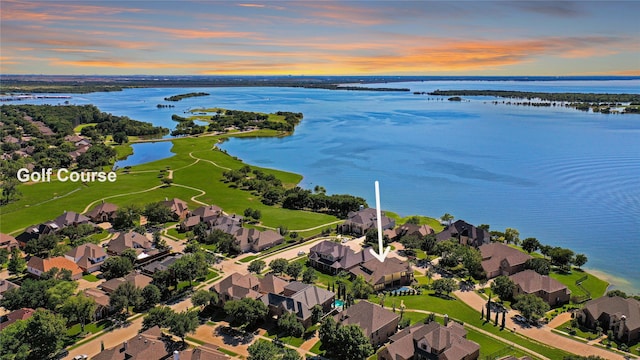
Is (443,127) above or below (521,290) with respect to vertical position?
above

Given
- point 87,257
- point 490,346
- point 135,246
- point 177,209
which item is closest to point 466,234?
point 490,346

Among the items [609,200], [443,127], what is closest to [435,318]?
[609,200]

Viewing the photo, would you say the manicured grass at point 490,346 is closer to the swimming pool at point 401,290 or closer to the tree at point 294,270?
the swimming pool at point 401,290

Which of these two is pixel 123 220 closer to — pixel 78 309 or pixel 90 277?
pixel 90 277

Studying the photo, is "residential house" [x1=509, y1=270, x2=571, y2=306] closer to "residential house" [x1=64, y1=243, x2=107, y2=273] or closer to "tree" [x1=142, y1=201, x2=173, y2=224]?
"residential house" [x1=64, y1=243, x2=107, y2=273]

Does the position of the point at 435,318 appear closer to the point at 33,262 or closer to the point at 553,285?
the point at 553,285

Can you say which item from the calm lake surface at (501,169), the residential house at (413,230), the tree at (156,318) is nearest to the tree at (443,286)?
the residential house at (413,230)
